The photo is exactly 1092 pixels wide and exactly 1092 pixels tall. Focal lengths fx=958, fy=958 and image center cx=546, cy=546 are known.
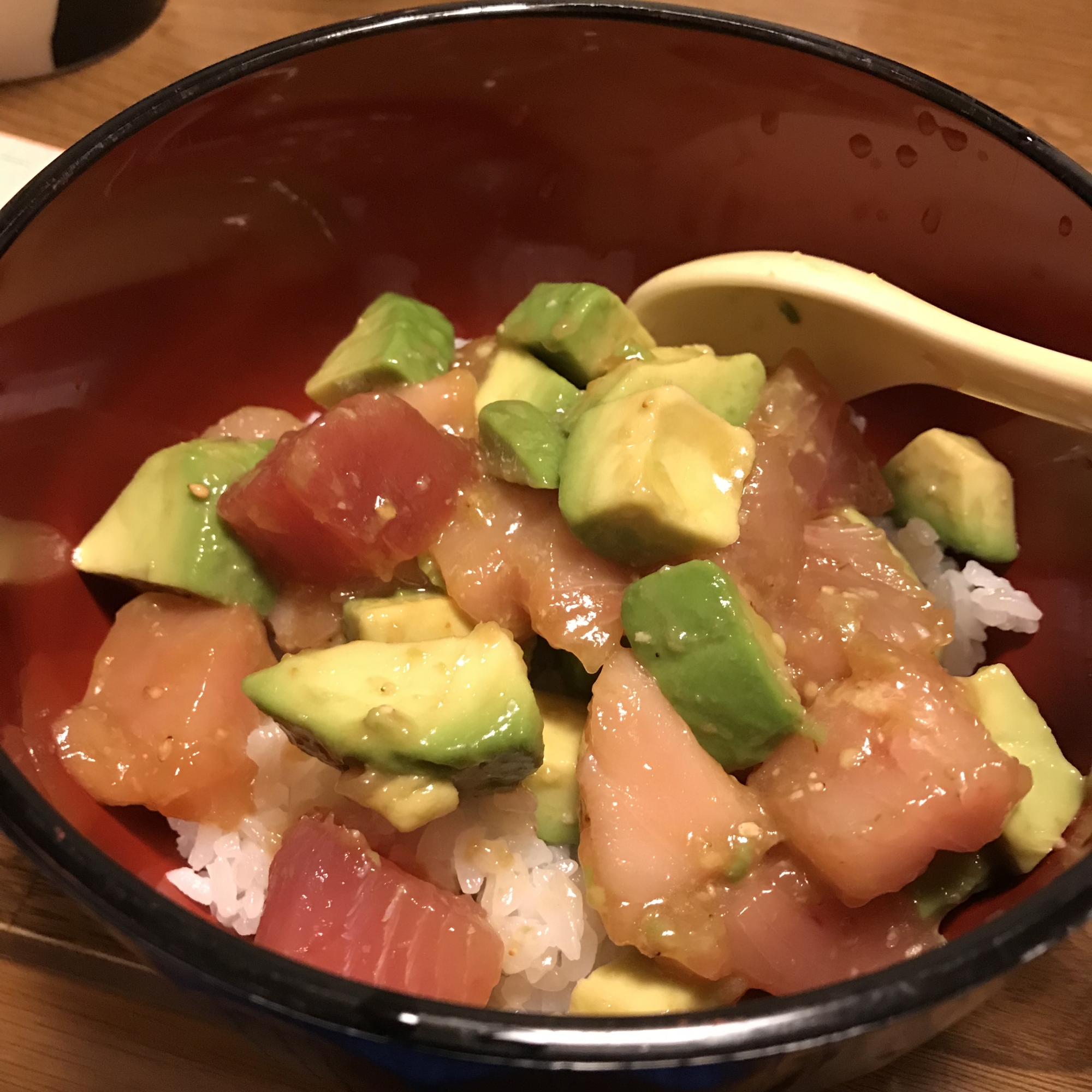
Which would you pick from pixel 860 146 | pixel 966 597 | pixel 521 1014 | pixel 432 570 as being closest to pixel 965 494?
pixel 966 597

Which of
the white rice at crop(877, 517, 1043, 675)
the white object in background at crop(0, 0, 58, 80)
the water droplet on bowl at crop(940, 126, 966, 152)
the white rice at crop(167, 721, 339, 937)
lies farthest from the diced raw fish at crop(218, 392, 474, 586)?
the white object in background at crop(0, 0, 58, 80)

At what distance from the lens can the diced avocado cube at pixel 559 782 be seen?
3.49 ft

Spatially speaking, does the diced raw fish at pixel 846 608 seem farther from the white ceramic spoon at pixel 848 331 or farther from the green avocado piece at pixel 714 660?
the white ceramic spoon at pixel 848 331

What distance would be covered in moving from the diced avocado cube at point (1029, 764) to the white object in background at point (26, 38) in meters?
1.86

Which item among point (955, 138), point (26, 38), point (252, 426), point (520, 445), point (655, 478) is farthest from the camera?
point (26, 38)

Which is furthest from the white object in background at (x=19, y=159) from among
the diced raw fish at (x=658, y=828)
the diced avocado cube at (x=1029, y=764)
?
the diced avocado cube at (x=1029, y=764)

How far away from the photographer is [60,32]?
1.74 meters

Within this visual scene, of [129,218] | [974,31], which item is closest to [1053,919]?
[129,218]

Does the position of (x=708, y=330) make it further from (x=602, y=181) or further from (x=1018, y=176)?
(x=1018, y=176)

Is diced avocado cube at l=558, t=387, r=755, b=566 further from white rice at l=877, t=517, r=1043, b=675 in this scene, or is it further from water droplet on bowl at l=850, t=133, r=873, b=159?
water droplet on bowl at l=850, t=133, r=873, b=159

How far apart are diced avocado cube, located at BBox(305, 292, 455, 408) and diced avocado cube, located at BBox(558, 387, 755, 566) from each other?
0.30 m

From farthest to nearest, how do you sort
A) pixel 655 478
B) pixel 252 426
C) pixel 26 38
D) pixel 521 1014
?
1. pixel 26 38
2. pixel 252 426
3. pixel 655 478
4. pixel 521 1014

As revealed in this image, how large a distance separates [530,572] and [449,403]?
0.27 metres

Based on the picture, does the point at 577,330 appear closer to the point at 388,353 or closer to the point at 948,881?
the point at 388,353
